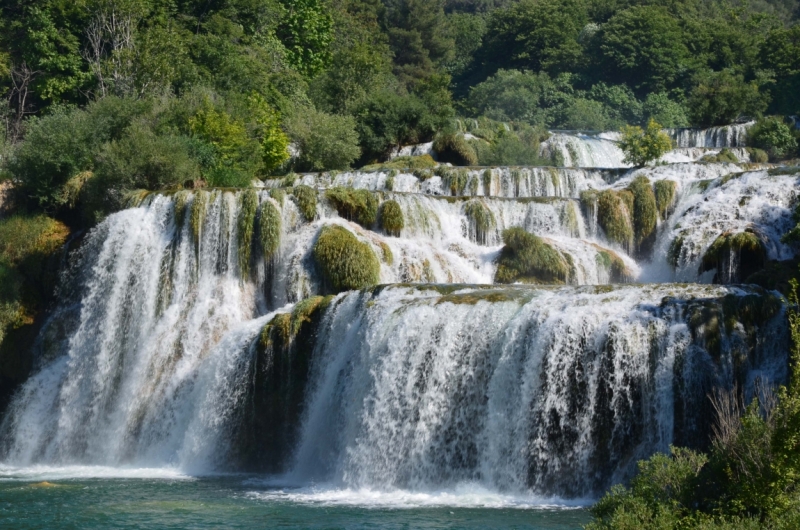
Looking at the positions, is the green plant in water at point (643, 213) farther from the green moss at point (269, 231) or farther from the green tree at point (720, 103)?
the green tree at point (720, 103)

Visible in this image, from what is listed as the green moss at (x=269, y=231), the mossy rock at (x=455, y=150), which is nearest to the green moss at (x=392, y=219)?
the green moss at (x=269, y=231)

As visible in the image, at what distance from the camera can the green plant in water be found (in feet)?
102

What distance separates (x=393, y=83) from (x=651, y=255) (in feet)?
128

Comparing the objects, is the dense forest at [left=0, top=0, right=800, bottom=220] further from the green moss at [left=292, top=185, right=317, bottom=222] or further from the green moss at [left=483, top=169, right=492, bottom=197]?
the green moss at [left=483, top=169, right=492, bottom=197]

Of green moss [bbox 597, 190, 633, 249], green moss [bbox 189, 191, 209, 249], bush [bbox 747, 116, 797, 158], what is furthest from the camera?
bush [bbox 747, 116, 797, 158]

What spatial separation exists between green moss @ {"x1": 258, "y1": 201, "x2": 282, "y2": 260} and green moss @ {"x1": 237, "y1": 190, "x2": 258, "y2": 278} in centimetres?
28

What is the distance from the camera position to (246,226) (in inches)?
1160

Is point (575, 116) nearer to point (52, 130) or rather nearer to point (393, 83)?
point (393, 83)

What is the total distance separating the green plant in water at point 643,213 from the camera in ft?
102

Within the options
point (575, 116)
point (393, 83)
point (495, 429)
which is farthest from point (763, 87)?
point (495, 429)

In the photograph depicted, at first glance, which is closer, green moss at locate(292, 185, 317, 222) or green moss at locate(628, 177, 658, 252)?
green moss at locate(292, 185, 317, 222)

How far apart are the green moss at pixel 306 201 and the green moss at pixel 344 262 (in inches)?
65.7

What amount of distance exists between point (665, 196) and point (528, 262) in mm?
5331

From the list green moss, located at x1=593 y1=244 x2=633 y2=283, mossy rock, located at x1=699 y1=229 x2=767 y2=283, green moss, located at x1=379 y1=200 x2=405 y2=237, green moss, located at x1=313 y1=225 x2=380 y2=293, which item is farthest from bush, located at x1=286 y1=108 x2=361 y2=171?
mossy rock, located at x1=699 y1=229 x2=767 y2=283
